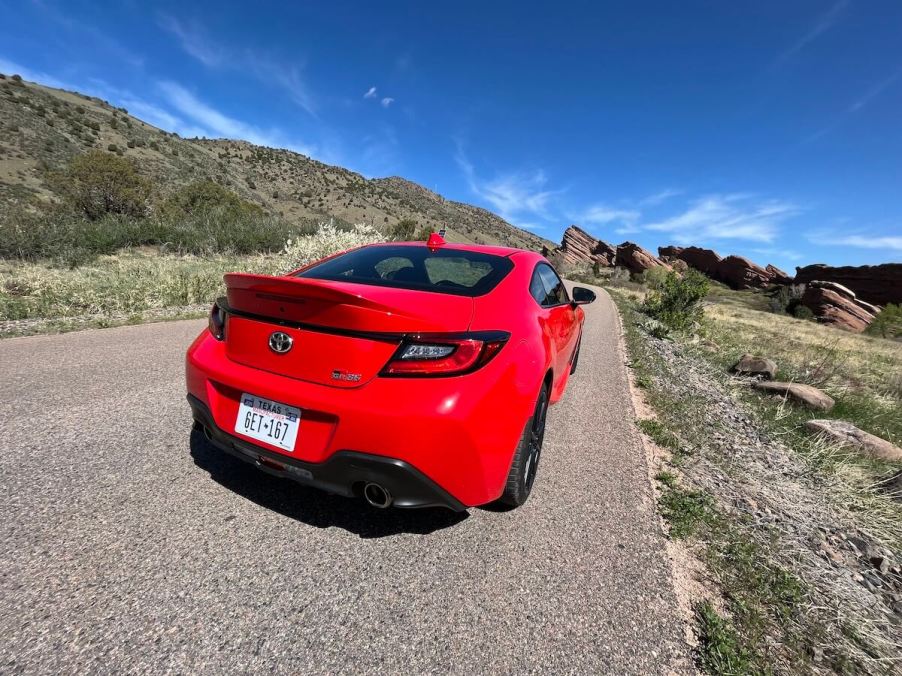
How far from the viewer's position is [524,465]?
223 cm

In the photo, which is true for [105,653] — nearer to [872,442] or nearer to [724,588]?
[724,588]

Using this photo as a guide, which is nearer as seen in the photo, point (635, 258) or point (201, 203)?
point (201, 203)

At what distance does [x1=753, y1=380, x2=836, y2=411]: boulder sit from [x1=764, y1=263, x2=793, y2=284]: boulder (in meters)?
64.7

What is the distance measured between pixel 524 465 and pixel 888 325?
44.7m

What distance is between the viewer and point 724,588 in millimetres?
1999

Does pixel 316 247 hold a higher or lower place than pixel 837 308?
lower

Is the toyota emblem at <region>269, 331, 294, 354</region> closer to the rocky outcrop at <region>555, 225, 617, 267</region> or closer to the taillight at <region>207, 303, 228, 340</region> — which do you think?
the taillight at <region>207, 303, 228, 340</region>

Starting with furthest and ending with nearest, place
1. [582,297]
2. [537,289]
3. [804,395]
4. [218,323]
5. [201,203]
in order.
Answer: [201,203] → [804,395] → [582,297] → [537,289] → [218,323]

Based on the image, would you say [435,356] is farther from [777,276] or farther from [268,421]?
[777,276]

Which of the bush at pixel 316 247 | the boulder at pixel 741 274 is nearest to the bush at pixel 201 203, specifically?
the bush at pixel 316 247

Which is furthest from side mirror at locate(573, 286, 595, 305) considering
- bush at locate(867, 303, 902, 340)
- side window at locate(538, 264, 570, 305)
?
bush at locate(867, 303, 902, 340)

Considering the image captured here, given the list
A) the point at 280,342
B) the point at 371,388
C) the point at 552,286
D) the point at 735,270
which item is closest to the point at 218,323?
the point at 280,342

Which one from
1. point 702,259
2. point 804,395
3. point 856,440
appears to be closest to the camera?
point 856,440

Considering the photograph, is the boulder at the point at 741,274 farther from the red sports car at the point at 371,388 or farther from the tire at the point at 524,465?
the red sports car at the point at 371,388
